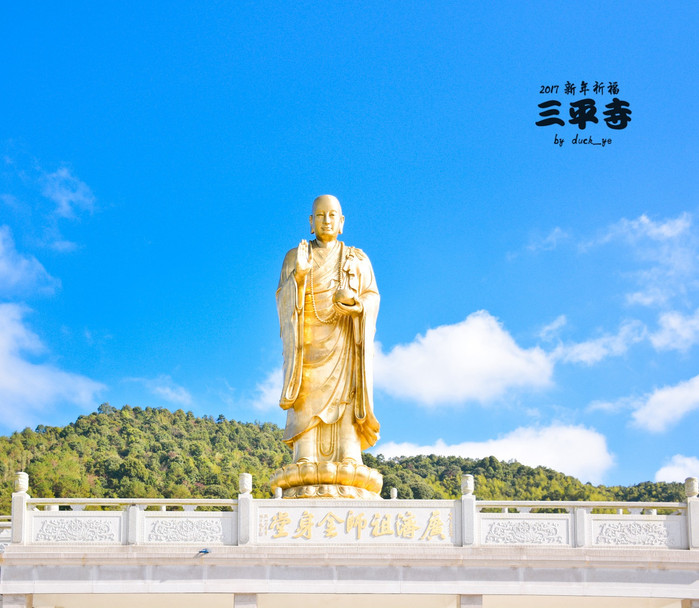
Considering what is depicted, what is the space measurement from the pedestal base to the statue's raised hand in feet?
7.78

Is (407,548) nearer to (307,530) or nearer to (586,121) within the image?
(307,530)

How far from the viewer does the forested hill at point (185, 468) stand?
2994cm

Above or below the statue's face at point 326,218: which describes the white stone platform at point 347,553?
below

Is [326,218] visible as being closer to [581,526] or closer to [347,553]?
[347,553]

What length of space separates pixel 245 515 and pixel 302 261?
140 inches

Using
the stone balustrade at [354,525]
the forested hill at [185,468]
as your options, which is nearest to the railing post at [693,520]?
the stone balustrade at [354,525]

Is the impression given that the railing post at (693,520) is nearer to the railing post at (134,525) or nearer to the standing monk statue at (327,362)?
the standing monk statue at (327,362)

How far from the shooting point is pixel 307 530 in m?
11.5

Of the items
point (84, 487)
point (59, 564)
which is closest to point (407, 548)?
point (59, 564)

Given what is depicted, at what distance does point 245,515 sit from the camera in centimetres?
1145

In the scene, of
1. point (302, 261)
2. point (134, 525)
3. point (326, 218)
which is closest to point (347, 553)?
point (134, 525)

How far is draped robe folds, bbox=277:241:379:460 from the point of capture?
13461 millimetres

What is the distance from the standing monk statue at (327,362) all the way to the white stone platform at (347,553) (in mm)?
1558

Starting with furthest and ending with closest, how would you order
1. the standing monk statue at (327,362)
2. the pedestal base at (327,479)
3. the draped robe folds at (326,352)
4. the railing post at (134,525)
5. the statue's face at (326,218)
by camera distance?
the statue's face at (326,218) < the draped robe folds at (326,352) < the standing monk statue at (327,362) < the pedestal base at (327,479) < the railing post at (134,525)
